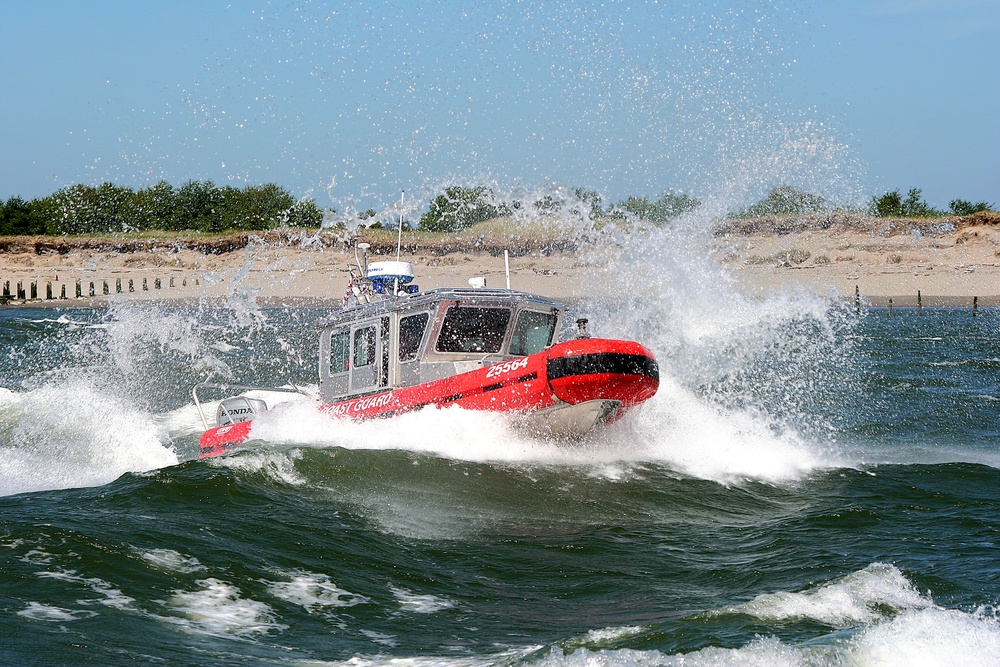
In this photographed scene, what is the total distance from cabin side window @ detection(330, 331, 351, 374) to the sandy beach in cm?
3660

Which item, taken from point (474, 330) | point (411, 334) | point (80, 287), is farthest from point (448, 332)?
point (80, 287)

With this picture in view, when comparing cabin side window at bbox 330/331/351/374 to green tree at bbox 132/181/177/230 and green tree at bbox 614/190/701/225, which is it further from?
green tree at bbox 132/181/177/230

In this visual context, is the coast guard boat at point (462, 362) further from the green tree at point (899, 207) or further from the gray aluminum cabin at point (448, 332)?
the green tree at point (899, 207)

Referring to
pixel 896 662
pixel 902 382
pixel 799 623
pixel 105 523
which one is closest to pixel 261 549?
pixel 105 523

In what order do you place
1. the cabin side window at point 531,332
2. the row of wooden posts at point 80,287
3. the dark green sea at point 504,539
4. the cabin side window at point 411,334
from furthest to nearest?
the row of wooden posts at point 80,287 → the cabin side window at point 531,332 → the cabin side window at point 411,334 → the dark green sea at point 504,539

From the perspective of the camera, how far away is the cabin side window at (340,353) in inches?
639

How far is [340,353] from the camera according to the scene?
16.4 meters

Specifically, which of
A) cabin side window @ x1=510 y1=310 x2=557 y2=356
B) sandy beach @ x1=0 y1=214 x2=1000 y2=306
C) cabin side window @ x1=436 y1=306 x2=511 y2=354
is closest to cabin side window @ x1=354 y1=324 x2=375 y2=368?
cabin side window @ x1=436 y1=306 x2=511 y2=354

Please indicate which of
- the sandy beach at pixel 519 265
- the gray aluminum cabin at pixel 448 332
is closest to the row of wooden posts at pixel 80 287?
the sandy beach at pixel 519 265

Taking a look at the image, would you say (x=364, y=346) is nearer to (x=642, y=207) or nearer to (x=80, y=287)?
(x=642, y=207)

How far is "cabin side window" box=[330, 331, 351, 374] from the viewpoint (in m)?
16.2

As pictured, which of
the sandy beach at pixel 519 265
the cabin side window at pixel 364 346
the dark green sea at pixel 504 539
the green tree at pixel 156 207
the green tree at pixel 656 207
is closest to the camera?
the dark green sea at pixel 504 539

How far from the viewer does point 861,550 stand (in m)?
10.5

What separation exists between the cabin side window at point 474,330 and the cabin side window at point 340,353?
1.86 meters
